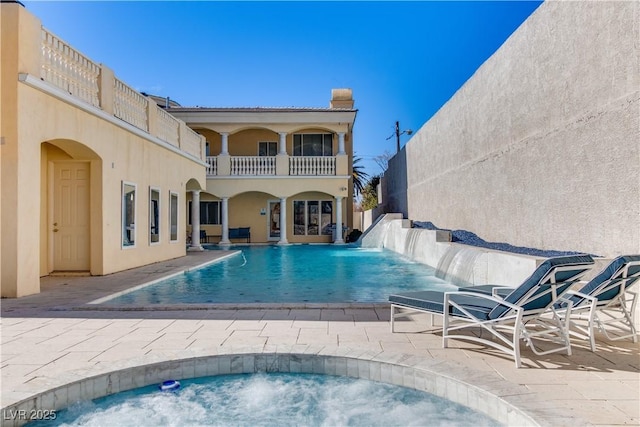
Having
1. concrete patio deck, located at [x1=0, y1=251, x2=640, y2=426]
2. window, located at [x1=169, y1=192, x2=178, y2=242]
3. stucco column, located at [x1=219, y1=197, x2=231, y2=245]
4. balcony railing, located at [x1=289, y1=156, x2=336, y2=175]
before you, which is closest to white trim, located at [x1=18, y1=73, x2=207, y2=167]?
window, located at [x1=169, y1=192, x2=178, y2=242]

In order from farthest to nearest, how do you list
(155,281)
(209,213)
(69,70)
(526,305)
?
1. (209,213)
2. (155,281)
3. (69,70)
4. (526,305)

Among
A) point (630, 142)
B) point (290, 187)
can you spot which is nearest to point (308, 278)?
point (630, 142)

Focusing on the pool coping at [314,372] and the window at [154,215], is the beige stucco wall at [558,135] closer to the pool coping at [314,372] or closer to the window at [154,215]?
the pool coping at [314,372]

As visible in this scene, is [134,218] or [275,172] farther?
[275,172]

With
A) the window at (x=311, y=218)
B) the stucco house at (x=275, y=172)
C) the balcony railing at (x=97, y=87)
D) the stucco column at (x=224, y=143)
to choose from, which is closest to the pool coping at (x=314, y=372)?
the balcony railing at (x=97, y=87)

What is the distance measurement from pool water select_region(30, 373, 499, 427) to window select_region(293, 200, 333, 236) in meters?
19.4

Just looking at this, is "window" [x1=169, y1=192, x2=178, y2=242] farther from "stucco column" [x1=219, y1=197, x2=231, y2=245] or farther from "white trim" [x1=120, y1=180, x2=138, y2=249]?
"stucco column" [x1=219, y1=197, x2=231, y2=245]

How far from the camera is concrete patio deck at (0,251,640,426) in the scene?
307 cm

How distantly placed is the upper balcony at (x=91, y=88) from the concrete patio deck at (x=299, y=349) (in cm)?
395

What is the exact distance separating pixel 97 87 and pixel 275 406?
8.86 meters

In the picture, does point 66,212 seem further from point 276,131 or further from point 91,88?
point 276,131

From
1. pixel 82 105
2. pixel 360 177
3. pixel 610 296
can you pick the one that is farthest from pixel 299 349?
pixel 360 177

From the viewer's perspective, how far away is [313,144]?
2306cm

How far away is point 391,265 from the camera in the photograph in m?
13.0
